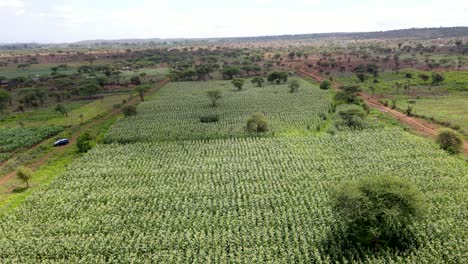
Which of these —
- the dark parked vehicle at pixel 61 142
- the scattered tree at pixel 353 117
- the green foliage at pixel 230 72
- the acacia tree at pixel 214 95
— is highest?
the green foliage at pixel 230 72


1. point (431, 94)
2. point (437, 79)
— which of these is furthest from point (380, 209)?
point (437, 79)

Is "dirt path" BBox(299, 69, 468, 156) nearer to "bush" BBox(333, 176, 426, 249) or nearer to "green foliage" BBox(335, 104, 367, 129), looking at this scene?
"green foliage" BBox(335, 104, 367, 129)

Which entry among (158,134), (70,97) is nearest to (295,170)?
(158,134)

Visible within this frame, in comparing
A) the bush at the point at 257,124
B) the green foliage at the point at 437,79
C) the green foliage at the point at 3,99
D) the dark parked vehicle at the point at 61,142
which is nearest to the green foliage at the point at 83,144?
the dark parked vehicle at the point at 61,142

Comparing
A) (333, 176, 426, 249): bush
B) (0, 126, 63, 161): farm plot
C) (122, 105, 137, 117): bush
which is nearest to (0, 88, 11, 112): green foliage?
(0, 126, 63, 161): farm plot

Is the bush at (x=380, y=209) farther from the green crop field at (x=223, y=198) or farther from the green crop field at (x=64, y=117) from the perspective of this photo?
the green crop field at (x=64, y=117)

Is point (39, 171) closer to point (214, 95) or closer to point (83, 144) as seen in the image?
point (83, 144)

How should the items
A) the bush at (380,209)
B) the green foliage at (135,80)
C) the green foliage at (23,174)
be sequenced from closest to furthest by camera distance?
the bush at (380,209), the green foliage at (23,174), the green foliage at (135,80)
